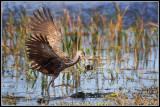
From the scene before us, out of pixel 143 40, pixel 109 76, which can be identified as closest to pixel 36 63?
pixel 109 76

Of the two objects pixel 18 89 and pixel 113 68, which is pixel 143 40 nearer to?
pixel 113 68

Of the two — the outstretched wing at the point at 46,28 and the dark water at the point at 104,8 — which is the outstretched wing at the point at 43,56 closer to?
the outstretched wing at the point at 46,28

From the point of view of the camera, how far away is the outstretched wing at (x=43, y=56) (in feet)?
18.4

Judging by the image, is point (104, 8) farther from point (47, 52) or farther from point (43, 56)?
point (47, 52)

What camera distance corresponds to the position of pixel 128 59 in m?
8.69

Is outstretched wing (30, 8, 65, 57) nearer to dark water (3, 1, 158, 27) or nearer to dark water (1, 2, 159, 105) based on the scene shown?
dark water (1, 2, 159, 105)

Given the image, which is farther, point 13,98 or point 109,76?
point 109,76

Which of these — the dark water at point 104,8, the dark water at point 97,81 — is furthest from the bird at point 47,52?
the dark water at point 104,8

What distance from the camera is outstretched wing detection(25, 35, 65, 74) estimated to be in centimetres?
561

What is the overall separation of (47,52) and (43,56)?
8.5 inches

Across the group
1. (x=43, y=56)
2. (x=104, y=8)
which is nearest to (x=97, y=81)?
(x=43, y=56)

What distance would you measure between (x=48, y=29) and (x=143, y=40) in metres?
3.72

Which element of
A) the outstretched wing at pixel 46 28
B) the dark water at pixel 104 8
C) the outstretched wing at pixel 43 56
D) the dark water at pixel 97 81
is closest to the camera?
the outstretched wing at pixel 43 56

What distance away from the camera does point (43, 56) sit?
19.8 ft
